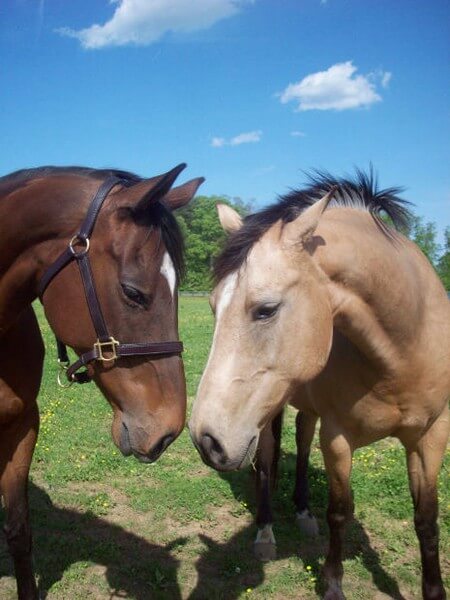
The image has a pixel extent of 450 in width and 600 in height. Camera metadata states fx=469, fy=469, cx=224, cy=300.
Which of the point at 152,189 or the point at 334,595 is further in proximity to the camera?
the point at 334,595

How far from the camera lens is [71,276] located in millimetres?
2195

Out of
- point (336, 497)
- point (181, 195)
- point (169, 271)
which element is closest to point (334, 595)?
point (336, 497)

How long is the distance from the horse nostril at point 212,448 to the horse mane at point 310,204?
75cm

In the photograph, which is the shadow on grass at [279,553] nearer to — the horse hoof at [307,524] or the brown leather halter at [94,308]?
the horse hoof at [307,524]

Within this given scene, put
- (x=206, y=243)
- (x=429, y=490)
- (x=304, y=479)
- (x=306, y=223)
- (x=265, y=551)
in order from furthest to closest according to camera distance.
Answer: (x=206, y=243), (x=304, y=479), (x=265, y=551), (x=429, y=490), (x=306, y=223)

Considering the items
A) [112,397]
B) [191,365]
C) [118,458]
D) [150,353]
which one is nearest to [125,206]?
[150,353]

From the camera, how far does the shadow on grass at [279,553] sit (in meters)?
3.39

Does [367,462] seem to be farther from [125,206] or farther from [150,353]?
[125,206]

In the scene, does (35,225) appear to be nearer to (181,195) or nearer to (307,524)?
(181,195)

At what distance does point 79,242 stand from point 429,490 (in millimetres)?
2608

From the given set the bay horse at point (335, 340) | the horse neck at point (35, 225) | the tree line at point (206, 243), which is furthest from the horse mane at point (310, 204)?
the tree line at point (206, 243)

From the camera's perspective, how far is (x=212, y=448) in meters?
2.07

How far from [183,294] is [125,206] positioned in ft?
159

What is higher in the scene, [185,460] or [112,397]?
[112,397]
